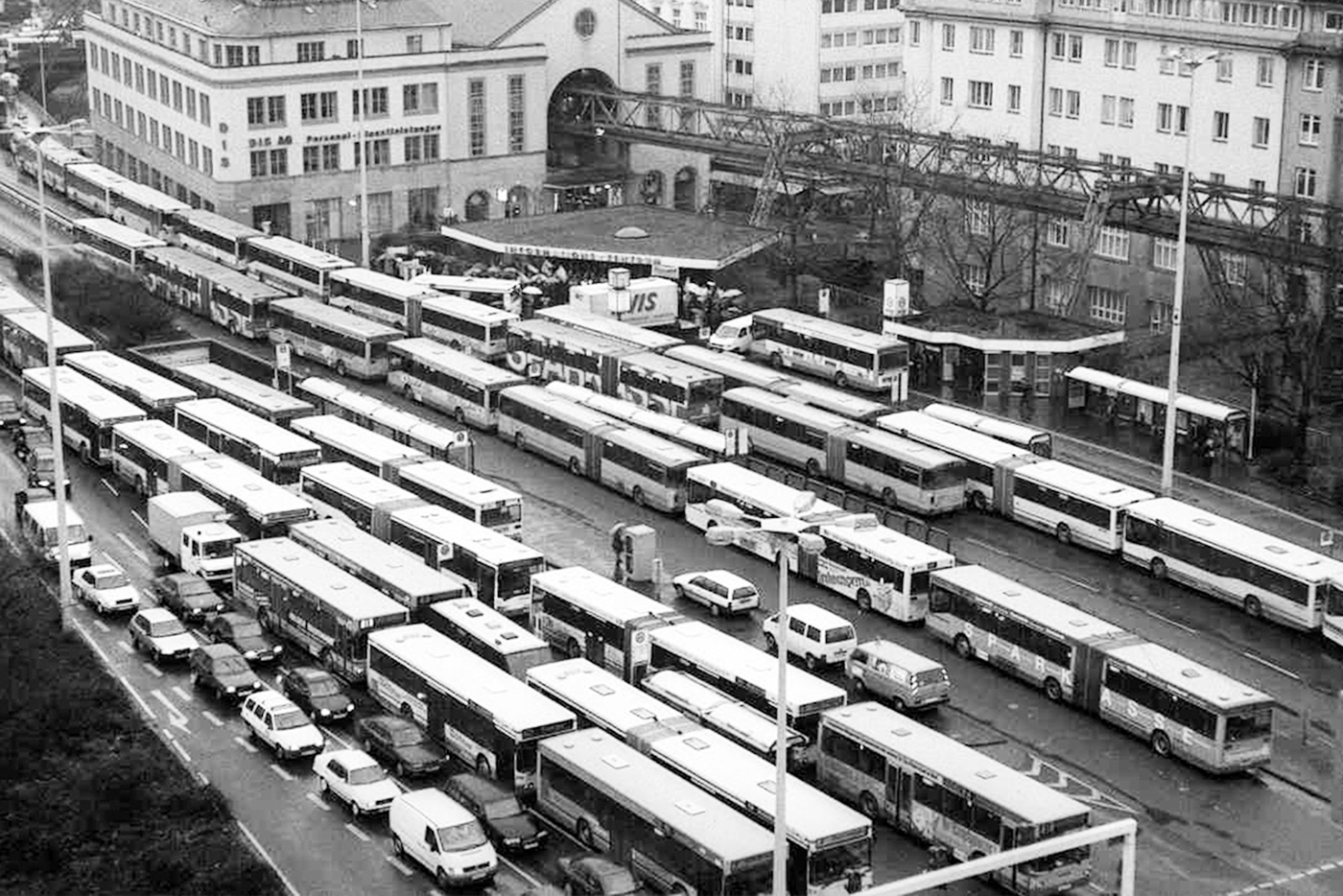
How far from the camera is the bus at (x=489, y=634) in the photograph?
163ft

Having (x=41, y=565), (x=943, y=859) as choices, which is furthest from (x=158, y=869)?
(x=41, y=565)

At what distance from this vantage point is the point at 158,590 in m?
57.4

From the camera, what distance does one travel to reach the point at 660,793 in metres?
41.4

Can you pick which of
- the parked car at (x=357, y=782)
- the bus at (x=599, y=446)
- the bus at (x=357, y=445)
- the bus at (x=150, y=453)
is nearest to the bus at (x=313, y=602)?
the parked car at (x=357, y=782)

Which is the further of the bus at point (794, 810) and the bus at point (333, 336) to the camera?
the bus at point (333, 336)

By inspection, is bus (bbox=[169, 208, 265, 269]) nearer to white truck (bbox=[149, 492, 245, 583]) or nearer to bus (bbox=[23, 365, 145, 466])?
bus (bbox=[23, 365, 145, 466])

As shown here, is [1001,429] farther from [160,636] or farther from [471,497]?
[160,636]

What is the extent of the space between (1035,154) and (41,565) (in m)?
51.4

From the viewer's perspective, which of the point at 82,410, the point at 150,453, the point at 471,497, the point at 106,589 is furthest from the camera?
the point at 82,410

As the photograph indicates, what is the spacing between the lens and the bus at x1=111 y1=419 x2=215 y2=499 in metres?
65.4

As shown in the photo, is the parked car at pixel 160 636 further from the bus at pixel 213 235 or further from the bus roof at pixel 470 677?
the bus at pixel 213 235

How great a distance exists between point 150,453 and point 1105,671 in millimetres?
32516

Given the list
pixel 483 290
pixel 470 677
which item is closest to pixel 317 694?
pixel 470 677

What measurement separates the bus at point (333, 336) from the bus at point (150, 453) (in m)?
14.0
